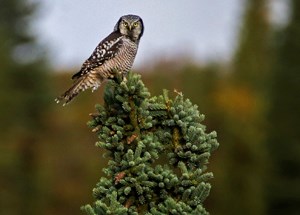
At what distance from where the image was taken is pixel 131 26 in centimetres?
1064

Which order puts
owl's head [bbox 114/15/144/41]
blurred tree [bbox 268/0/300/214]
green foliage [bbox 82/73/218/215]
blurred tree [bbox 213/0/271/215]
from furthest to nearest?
blurred tree [bbox 268/0/300/214] → blurred tree [bbox 213/0/271/215] → owl's head [bbox 114/15/144/41] → green foliage [bbox 82/73/218/215]

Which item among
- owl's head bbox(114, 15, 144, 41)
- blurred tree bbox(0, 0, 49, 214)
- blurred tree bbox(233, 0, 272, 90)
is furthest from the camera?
blurred tree bbox(233, 0, 272, 90)

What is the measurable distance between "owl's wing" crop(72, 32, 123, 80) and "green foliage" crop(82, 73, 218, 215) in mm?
3028

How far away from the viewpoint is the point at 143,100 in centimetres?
771

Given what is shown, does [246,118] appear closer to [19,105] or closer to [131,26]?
[19,105]

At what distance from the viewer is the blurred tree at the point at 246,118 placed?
98.2 feet

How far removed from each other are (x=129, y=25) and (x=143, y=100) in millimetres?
3008

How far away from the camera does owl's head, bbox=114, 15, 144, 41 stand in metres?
10.6

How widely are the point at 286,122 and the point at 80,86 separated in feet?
87.0

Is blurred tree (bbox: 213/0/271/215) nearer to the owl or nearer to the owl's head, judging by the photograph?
the owl

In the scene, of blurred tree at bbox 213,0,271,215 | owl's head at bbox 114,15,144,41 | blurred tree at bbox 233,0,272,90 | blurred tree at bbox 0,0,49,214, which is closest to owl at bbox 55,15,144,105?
owl's head at bbox 114,15,144,41

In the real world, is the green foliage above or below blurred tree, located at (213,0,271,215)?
below

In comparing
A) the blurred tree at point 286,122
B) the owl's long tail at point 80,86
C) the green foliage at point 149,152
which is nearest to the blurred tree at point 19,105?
the blurred tree at point 286,122

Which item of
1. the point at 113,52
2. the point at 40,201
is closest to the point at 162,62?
the point at 40,201
